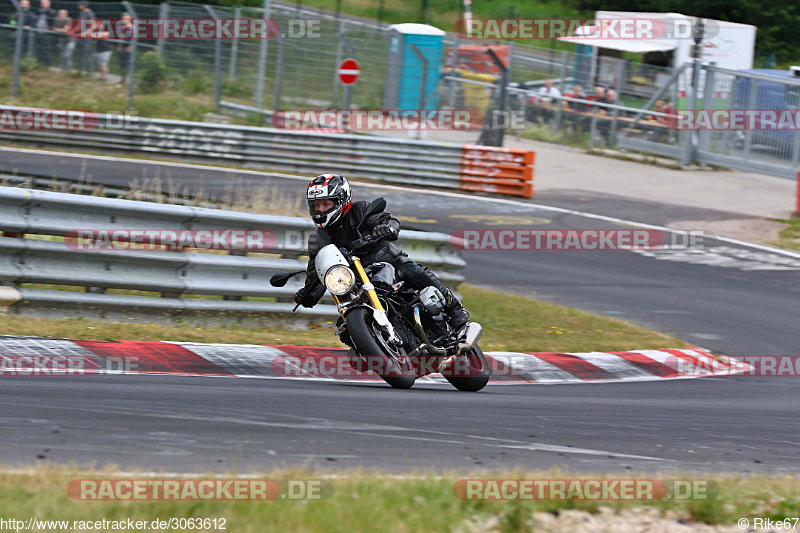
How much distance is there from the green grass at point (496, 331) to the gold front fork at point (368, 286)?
1759 mm

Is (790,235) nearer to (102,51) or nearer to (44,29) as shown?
(102,51)

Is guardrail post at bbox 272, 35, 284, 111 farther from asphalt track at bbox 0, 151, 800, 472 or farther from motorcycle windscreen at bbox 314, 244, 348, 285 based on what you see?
motorcycle windscreen at bbox 314, 244, 348, 285

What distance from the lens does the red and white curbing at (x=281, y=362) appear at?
7379 millimetres

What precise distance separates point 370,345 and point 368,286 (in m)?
0.46

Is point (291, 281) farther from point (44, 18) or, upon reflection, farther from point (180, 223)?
point (44, 18)

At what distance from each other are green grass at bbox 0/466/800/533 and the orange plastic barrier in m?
15.5

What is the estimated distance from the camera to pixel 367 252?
25.2 feet

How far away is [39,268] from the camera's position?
8422mm

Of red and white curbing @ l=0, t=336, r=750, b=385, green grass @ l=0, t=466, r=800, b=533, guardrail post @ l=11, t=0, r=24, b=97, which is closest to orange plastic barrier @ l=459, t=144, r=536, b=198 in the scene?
guardrail post @ l=11, t=0, r=24, b=97

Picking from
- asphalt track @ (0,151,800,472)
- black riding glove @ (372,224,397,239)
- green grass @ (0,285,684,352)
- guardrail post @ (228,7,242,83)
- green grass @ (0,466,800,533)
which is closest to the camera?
green grass @ (0,466,800,533)

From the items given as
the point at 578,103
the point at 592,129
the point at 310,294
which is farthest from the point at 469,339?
the point at 578,103

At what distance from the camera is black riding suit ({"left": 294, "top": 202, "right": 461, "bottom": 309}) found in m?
7.59

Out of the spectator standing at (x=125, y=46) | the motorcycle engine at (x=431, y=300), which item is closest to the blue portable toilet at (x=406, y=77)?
the spectator standing at (x=125, y=46)

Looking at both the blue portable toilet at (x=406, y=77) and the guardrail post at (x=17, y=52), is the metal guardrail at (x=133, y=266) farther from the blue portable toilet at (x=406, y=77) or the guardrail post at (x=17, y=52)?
the guardrail post at (x=17, y=52)
